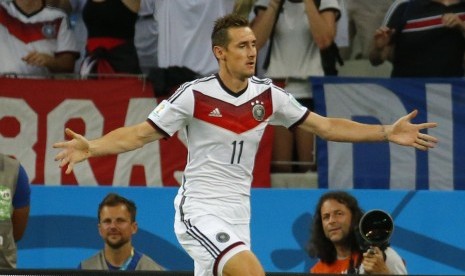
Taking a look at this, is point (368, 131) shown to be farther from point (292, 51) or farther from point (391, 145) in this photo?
point (292, 51)

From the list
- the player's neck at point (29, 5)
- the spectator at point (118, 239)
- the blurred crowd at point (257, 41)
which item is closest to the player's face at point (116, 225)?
the spectator at point (118, 239)

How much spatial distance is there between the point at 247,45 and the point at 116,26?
3.40 meters

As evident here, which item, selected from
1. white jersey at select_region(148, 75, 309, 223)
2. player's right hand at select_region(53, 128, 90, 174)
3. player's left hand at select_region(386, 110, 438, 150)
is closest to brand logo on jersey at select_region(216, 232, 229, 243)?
white jersey at select_region(148, 75, 309, 223)

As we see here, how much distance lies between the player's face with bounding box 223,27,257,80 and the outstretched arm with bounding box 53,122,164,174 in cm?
59

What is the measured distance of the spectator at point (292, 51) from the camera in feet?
35.9

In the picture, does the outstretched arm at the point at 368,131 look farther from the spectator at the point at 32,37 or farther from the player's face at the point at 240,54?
the spectator at the point at 32,37

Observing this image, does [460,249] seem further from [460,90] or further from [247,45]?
[247,45]

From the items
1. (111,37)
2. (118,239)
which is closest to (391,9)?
(111,37)

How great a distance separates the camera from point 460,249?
34.1 feet

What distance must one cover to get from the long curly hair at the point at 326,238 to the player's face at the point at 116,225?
50.7 inches

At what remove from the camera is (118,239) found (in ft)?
30.4

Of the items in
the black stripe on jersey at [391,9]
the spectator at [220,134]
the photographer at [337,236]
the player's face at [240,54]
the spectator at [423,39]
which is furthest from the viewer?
the black stripe on jersey at [391,9]

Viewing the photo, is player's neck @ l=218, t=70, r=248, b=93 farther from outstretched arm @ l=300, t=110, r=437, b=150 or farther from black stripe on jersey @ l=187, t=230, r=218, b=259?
black stripe on jersey @ l=187, t=230, r=218, b=259

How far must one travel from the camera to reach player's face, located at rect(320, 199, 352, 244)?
28.8 feet
